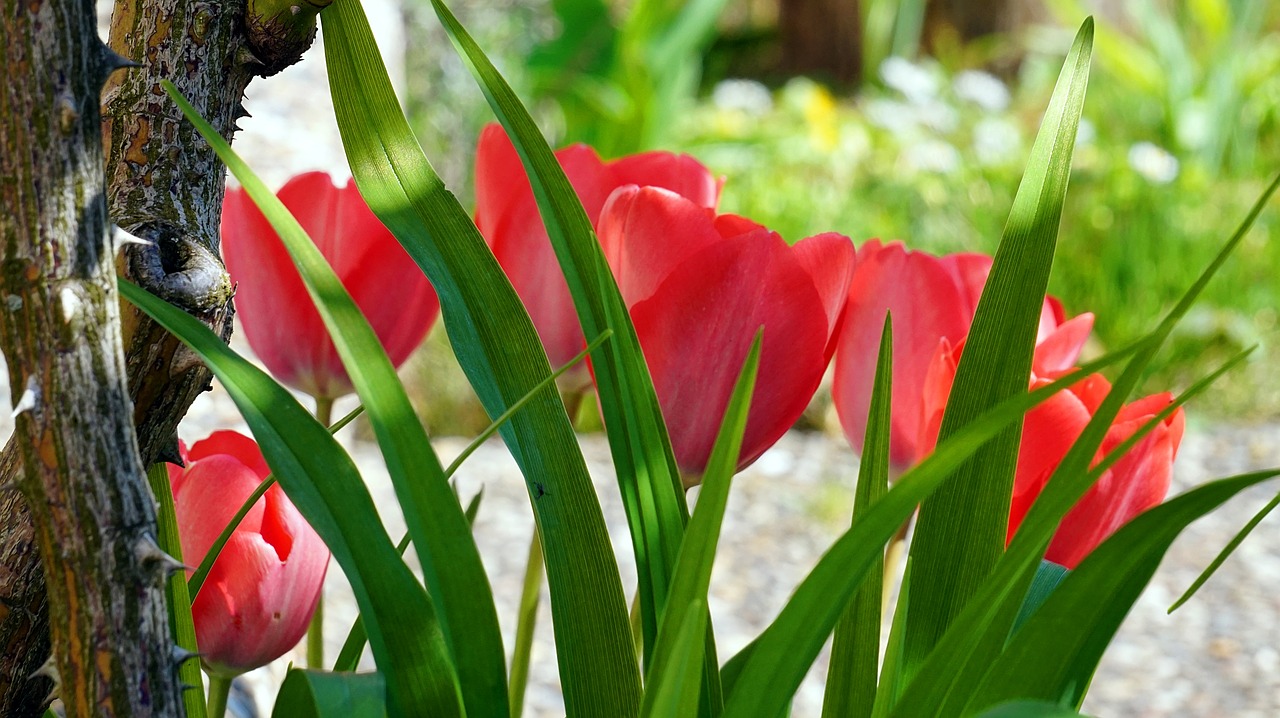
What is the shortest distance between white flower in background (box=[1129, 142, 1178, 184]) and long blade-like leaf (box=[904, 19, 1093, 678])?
324 cm

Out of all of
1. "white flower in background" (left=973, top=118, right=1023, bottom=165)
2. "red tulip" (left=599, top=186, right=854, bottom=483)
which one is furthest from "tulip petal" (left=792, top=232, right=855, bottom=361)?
"white flower in background" (left=973, top=118, right=1023, bottom=165)

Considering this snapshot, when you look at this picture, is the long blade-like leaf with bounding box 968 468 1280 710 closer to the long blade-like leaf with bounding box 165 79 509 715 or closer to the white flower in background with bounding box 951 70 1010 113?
the long blade-like leaf with bounding box 165 79 509 715

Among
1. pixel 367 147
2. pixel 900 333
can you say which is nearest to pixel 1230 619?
pixel 900 333

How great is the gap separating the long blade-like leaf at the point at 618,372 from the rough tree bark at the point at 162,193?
0.19 feet

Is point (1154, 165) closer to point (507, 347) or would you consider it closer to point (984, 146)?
point (984, 146)

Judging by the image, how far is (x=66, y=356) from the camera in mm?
246

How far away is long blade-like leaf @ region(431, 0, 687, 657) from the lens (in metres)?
0.33

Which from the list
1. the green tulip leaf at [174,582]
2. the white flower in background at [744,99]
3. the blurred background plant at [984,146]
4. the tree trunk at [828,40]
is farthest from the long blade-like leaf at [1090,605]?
the tree trunk at [828,40]

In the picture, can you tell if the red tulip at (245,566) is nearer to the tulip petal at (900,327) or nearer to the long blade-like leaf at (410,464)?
the long blade-like leaf at (410,464)

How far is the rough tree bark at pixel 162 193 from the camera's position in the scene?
0.32 m

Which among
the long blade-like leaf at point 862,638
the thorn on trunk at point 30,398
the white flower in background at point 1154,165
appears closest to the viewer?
the thorn on trunk at point 30,398

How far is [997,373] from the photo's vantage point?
35cm

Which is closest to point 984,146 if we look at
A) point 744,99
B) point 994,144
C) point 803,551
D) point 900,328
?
point 994,144

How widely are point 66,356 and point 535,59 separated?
392cm
